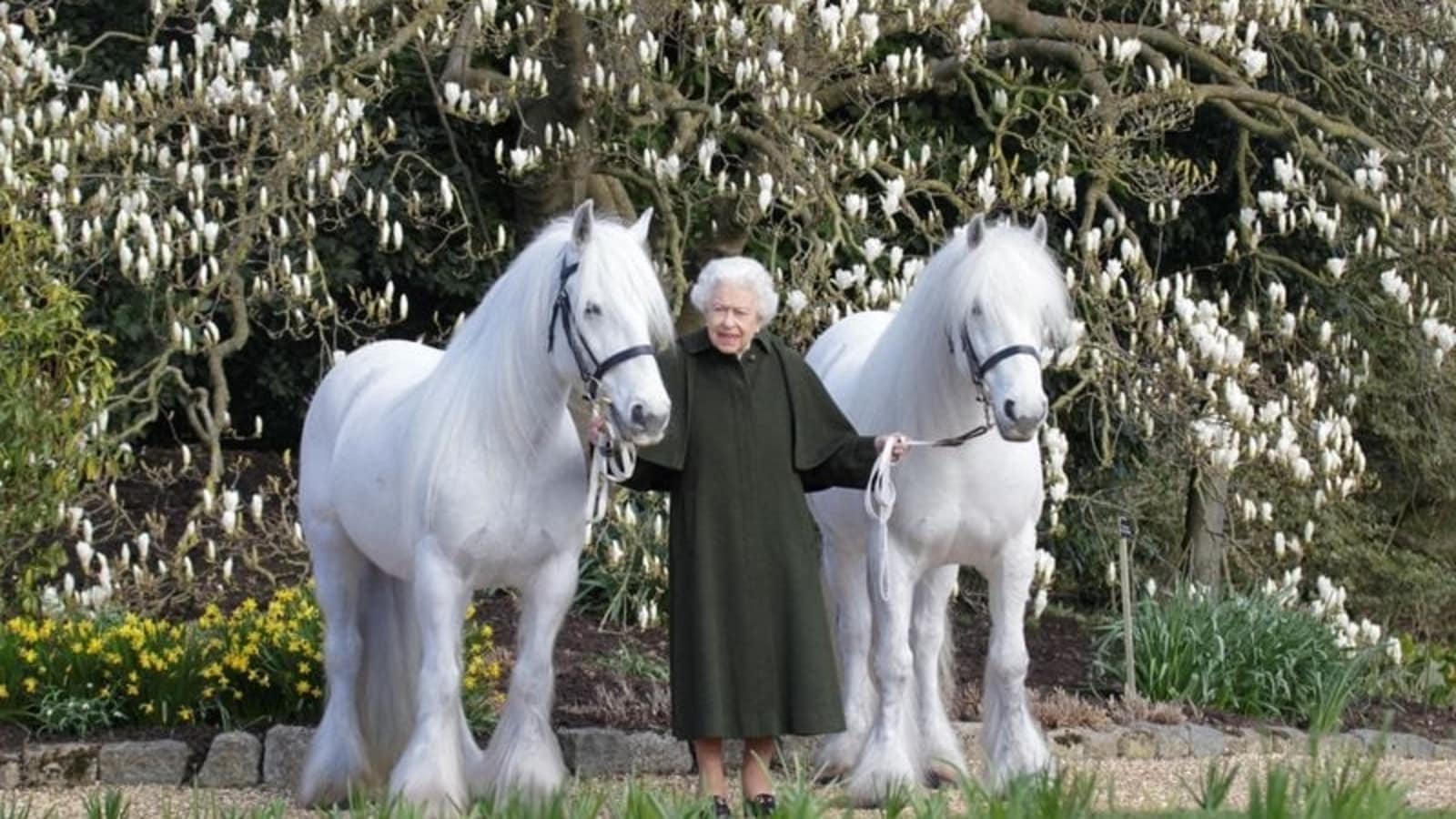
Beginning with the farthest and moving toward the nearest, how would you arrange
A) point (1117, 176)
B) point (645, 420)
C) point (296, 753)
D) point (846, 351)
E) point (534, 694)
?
point (1117, 176) → point (846, 351) → point (296, 753) → point (534, 694) → point (645, 420)

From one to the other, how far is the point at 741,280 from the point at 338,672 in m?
1.97

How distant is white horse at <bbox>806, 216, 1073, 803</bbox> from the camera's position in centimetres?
645

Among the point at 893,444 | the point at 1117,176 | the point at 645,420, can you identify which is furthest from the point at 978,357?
the point at 1117,176

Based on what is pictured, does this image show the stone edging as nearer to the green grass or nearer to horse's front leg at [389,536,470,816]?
the green grass

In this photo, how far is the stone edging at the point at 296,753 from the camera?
25.1 ft

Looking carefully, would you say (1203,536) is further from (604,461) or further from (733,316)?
(604,461)

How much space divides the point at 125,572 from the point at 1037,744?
455 cm

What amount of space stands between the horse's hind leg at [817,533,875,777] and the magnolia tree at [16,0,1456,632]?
6.34 feet

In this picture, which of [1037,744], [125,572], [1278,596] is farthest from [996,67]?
[1037,744]

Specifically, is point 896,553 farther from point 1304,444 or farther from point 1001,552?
point 1304,444

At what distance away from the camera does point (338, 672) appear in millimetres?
7301

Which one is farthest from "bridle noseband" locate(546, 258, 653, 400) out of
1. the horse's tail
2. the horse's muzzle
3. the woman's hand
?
the horse's tail

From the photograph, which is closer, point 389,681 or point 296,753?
point 389,681

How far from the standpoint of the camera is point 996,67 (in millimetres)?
12273
